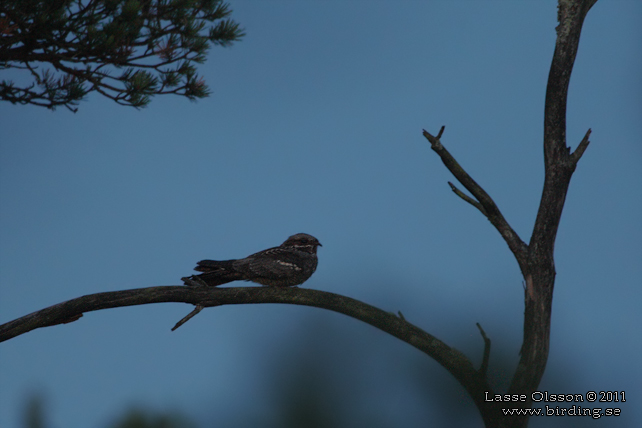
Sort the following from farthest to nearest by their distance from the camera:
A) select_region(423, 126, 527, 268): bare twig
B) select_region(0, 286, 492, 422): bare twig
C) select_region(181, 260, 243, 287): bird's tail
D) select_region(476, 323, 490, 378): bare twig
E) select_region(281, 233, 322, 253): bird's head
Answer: select_region(281, 233, 322, 253): bird's head, select_region(181, 260, 243, 287): bird's tail, select_region(423, 126, 527, 268): bare twig, select_region(0, 286, 492, 422): bare twig, select_region(476, 323, 490, 378): bare twig

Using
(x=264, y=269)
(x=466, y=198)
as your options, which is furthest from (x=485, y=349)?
(x=264, y=269)

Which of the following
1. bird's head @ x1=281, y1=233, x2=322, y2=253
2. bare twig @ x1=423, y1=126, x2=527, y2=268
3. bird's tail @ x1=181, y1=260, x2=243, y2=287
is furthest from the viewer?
bird's head @ x1=281, y1=233, x2=322, y2=253

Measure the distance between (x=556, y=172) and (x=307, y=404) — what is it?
386 centimetres

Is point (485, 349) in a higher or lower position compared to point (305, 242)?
lower

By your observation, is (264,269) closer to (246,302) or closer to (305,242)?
(246,302)

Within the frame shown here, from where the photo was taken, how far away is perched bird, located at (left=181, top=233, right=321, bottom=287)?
6.94 meters

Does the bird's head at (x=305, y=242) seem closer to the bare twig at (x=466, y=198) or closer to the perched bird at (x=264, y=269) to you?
the perched bird at (x=264, y=269)

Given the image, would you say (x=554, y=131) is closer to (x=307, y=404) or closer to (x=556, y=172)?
(x=556, y=172)

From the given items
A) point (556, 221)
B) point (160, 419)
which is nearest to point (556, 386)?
point (556, 221)

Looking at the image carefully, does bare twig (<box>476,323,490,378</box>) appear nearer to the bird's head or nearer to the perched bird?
the perched bird

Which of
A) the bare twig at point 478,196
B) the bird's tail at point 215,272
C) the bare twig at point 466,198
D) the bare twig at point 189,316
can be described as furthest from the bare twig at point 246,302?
the bare twig at point 466,198

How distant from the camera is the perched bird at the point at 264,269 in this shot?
22.8ft

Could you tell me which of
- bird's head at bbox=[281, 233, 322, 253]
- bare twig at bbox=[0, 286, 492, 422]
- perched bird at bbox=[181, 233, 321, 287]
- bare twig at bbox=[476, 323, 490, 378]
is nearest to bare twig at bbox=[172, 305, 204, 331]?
bare twig at bbox=[0, 286, 492, 422]

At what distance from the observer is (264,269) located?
712 centimetres
